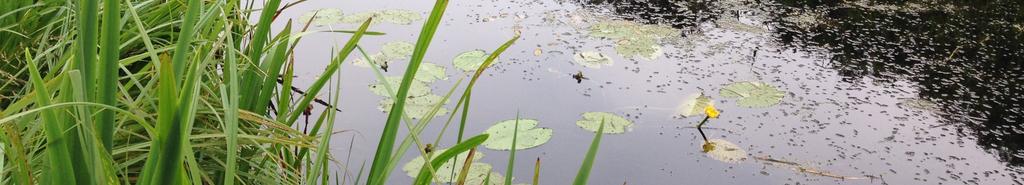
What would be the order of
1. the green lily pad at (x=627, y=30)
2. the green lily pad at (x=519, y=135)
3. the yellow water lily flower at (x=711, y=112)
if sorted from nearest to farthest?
1. the green lily pad at (x=519, y=135)
2. the yellow water lily flower at (x=711, y=112)
3. the green lily pad at (x=627, y=30)

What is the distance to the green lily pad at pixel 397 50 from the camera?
2.13 m

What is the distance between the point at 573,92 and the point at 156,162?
4.63 ft

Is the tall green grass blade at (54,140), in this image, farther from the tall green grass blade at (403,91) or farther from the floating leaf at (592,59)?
the floating leaf at (592,59)

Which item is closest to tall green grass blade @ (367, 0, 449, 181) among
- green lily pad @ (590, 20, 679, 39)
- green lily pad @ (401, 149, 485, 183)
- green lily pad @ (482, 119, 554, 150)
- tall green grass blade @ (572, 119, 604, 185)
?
tall green grass blade @ (572, 119, 604, 185)

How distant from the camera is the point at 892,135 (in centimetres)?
169

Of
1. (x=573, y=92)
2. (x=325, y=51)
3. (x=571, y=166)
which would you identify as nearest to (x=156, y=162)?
(x=571, y=166)

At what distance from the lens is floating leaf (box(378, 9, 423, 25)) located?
2.41 metres

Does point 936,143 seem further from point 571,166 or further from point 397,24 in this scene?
point 397,24

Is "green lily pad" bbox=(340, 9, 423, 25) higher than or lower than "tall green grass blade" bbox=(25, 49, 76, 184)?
lower

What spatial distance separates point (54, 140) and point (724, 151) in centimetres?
134

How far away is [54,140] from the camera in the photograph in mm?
555

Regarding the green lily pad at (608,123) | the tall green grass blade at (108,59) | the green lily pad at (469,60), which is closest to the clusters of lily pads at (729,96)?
the green lily pad at (608,123)

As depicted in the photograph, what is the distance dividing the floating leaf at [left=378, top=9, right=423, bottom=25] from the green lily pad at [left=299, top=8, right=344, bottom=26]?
139mm

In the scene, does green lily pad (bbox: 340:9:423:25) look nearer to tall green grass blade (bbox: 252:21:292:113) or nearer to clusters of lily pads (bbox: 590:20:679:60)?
clusters of lily pads (bbox: 590:20:679:60)
